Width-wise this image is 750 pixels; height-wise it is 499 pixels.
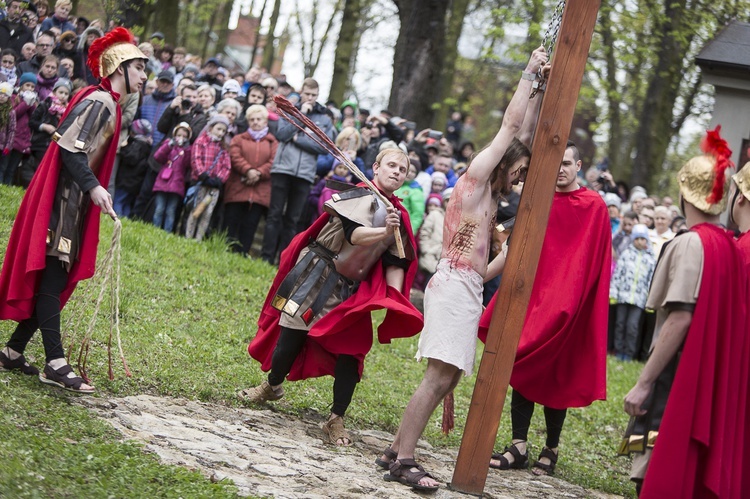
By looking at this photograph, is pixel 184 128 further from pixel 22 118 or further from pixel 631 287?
pixel 631 287

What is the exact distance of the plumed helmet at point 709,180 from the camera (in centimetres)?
513

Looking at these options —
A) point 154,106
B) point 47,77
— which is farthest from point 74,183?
point 154,106

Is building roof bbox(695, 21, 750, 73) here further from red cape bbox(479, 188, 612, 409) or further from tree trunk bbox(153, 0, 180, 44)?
tree trunk bbox(153, 0, 180, 44)

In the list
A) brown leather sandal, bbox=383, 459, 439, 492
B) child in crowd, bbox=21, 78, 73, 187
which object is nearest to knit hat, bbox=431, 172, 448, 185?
child in crowd, bbox=21, 78, 73, 187

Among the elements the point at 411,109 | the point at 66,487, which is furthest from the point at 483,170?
the point at 411,109

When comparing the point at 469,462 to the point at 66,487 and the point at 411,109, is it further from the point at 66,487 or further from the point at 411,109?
the point at 411,109

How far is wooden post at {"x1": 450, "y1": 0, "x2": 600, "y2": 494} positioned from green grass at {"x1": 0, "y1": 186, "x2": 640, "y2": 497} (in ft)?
5.23

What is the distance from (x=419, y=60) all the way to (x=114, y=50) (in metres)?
11.4

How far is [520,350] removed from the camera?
709cm

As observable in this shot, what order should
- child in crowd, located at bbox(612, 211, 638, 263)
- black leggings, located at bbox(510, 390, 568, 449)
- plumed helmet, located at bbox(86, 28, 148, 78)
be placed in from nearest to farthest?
1. plumed helmet, located at bbox(86, 28, 148, 78)
2. black leggings, located at bbox(510, 390, 568, 449)
3. child in crowd, located at bbox(612, 211, 638, 263)

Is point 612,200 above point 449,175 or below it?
above

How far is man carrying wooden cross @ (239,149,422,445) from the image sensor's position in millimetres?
6688

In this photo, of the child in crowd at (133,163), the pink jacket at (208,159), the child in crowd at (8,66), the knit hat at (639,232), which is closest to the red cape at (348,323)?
the pink jacket at (208,159)

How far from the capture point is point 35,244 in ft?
20.9
